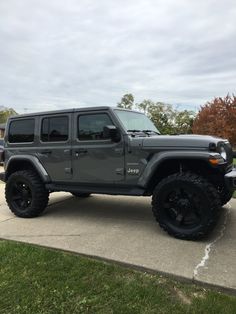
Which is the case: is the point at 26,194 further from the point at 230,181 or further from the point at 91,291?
the point at 230,181

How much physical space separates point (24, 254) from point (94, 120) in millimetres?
2400

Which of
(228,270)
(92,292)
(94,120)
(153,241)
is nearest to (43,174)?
(94,120)

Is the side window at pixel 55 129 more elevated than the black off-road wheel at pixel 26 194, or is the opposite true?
the side window at pixel 55 129

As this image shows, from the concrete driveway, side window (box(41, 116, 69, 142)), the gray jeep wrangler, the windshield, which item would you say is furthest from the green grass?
side window (box(41, 116, 69, 142))

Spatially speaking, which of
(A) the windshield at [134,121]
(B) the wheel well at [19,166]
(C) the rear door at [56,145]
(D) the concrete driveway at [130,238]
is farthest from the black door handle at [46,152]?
(A) the windshield at [134,121]

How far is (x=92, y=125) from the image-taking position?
6035 millimetres

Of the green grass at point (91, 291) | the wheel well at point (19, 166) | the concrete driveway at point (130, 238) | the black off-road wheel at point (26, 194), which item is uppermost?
the wheel well at point (19, 166)

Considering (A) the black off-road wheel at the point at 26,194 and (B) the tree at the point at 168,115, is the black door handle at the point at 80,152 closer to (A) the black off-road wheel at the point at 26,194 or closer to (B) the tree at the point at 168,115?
(A) the black off-road wheel at the point at 26,194

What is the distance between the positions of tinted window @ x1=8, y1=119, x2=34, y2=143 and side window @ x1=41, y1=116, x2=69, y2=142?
29cm

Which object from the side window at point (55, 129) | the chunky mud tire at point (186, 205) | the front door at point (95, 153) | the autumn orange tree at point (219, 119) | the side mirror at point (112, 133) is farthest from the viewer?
the autumn orange tree at point (219, 119)

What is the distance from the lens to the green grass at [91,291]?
3.39 m

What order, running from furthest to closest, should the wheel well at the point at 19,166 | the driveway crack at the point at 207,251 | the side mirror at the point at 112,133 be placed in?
1. the wheel well at the point at 19,166
2. the side mirror at the point at 112,133
3. the driveway crack at the point at 207,251

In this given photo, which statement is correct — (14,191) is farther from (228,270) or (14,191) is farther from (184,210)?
(228,270)

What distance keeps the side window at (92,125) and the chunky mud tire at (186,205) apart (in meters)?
1.36
